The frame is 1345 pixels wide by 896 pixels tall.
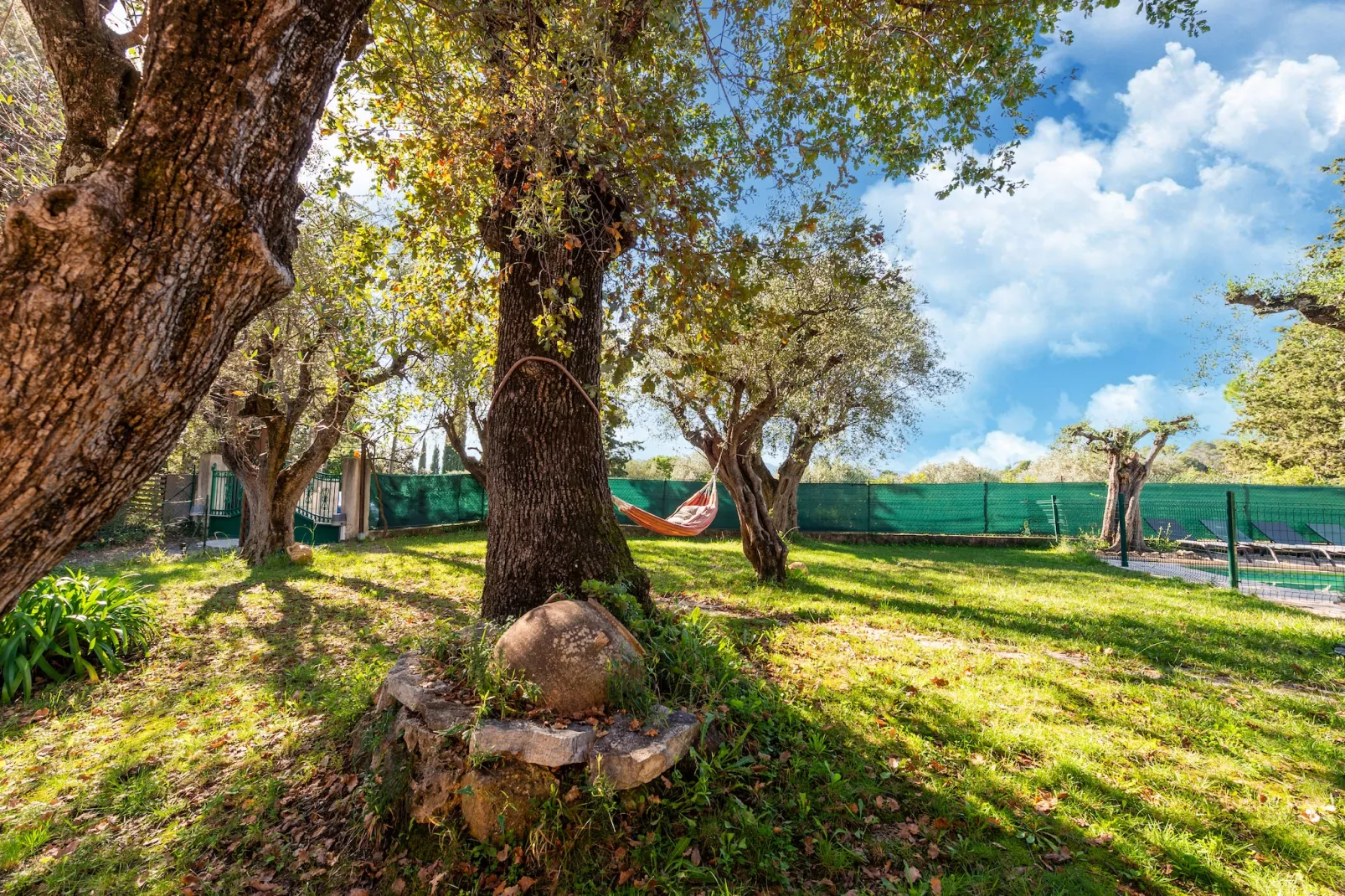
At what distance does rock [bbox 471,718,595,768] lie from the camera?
233 centimetres

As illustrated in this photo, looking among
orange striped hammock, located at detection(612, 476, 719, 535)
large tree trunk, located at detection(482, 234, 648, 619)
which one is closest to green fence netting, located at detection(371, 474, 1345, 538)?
orange striped hammock, located at detection(612, 476, 719, 535)

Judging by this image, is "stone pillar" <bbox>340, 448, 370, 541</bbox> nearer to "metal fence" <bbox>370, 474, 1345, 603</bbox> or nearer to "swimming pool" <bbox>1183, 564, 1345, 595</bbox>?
"metal fence" <bbox>370, 474, 1345, 603</bbox>

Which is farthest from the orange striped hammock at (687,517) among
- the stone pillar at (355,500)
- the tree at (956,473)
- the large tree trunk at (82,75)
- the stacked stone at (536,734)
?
the tree at (956,473)

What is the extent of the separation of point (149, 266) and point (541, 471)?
2.37 metres

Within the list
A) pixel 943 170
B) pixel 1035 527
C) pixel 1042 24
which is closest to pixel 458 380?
pixel 943 170

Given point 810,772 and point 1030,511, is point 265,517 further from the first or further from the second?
point 1030,511

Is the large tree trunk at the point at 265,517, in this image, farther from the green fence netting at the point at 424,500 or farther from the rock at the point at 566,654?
the rock at the point at 566,654

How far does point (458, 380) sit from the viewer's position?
9.88 meters

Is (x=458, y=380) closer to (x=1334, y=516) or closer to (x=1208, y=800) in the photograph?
(x=1208, y=800)

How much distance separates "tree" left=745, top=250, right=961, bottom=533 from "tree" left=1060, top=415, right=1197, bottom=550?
11.0 feet

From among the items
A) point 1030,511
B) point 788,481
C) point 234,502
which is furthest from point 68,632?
point 1030,511

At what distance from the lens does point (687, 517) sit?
8.46 m

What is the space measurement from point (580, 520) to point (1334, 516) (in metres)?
18.0

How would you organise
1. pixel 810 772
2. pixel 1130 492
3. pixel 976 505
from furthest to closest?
pixel 976 505 → pixel 1130 492 → pixel 810 772
